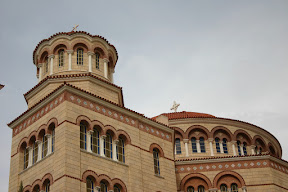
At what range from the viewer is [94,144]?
30328 mm

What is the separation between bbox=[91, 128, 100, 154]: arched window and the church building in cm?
6

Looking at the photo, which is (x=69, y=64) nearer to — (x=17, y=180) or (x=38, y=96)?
(x=38, y=96)

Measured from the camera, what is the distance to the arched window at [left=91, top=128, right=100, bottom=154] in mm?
30147

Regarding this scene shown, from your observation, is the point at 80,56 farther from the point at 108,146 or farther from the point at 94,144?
the point at 94,144

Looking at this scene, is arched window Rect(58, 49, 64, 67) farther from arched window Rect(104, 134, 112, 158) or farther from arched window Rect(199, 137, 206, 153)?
arched window Rect(199, 137, 206, 153)

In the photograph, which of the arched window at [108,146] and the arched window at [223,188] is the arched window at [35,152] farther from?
the arched window at [223,188]

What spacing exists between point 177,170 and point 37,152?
1024 centimetres

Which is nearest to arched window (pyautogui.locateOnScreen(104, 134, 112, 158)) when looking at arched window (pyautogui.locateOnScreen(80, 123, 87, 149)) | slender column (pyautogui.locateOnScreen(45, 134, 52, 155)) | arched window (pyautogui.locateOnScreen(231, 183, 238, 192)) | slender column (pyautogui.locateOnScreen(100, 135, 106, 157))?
slender column (pyautogui.locateOnScreen(100, 135, 106, 157))

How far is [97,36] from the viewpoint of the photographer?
118 feet

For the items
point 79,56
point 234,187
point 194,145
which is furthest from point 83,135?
point 194,145

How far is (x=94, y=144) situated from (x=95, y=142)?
156 millimetres

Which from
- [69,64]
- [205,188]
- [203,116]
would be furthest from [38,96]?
[203,116]

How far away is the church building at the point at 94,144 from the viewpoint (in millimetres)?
28953

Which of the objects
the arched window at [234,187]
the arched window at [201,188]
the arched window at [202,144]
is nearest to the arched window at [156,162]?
the arched window at [201,188]
